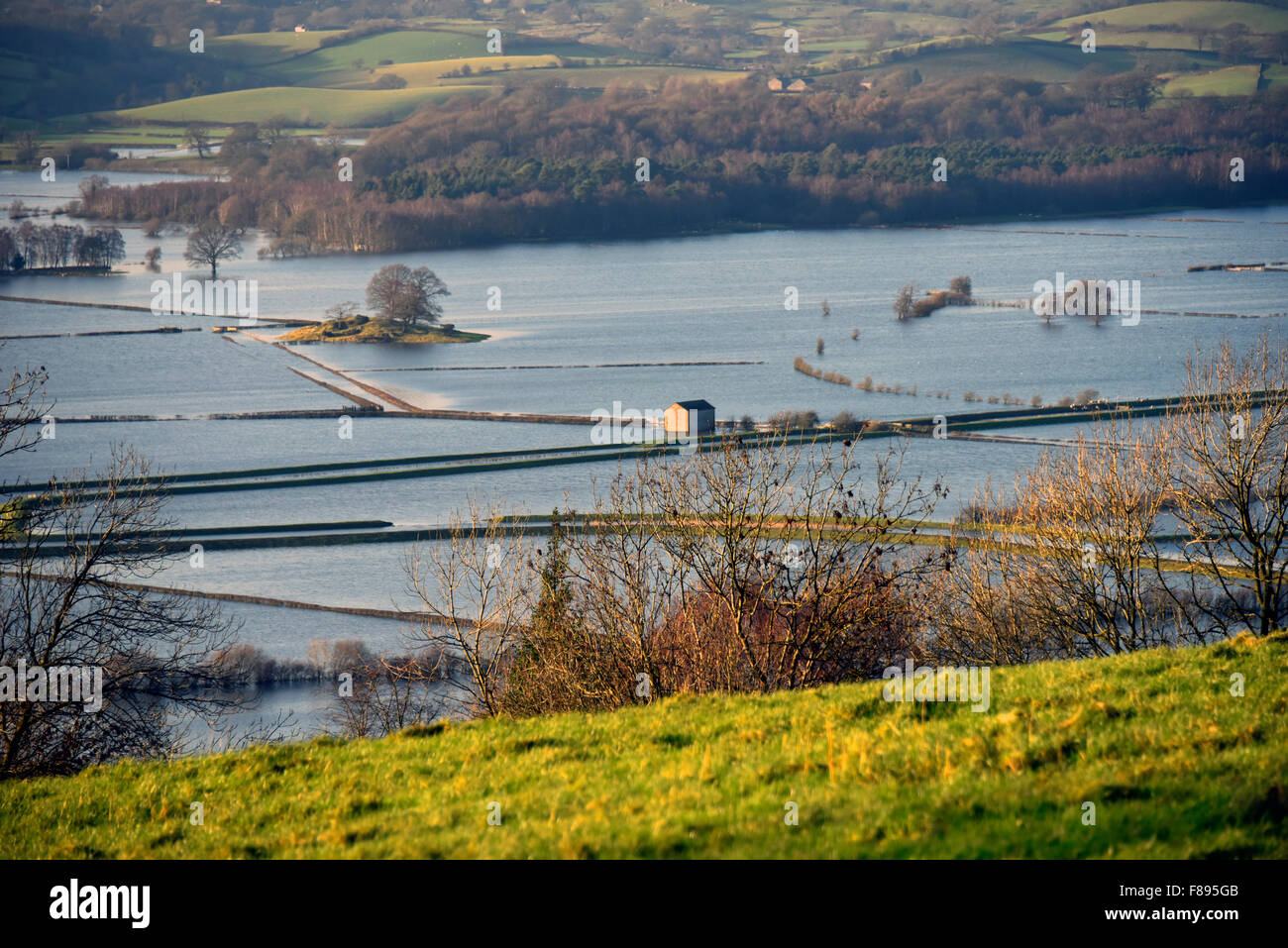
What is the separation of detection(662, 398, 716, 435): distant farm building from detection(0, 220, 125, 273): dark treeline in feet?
316

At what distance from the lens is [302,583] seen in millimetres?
40406

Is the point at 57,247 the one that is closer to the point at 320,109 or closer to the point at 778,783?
the point at 320,109

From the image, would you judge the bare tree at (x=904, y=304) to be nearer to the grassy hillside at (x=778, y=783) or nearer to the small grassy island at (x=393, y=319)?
the small grassy island at (x=393, y=319)

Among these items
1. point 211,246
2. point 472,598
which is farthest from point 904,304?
point 472,598

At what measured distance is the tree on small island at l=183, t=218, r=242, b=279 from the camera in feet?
455

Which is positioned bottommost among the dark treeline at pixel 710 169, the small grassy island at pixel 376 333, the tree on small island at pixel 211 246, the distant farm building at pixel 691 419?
the distant farm building at pixel 691 419

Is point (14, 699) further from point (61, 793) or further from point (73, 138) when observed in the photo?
point (73, 138)

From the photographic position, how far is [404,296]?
104m

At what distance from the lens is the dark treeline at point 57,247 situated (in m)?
136

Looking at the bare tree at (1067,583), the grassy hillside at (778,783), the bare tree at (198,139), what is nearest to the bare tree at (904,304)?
the bare tree at (1067,583)

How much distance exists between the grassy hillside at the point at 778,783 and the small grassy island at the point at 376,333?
8981 cm

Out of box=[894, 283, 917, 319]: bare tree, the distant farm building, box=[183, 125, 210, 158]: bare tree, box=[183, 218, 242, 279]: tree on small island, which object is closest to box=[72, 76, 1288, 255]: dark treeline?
box=[183, 125, 210, 158]: bare tree

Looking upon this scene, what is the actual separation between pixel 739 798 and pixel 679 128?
188 metres
